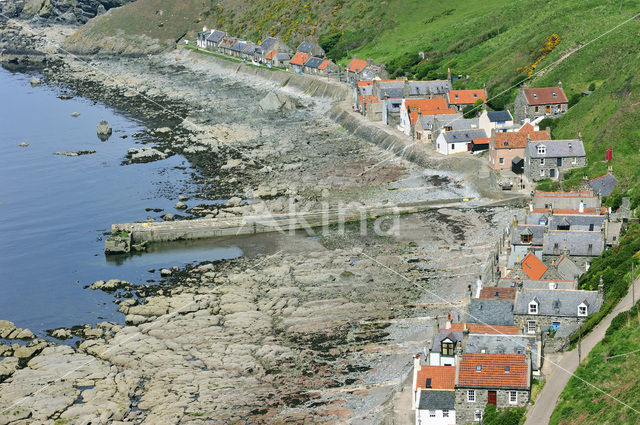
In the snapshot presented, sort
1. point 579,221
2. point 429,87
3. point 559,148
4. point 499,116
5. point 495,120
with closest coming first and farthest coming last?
1. point 579,221
2. point 559,148
3. point 495,120
4. point 499,116
5. point 429,87

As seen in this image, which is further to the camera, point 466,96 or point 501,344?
point 466,96

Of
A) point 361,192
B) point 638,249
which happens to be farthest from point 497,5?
point 638,249

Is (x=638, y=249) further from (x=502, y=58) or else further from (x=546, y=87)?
(x=502, y=58)

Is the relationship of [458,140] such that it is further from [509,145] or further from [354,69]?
[354,69]

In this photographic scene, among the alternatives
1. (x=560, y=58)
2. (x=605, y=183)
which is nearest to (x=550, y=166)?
(x=605, y=183)

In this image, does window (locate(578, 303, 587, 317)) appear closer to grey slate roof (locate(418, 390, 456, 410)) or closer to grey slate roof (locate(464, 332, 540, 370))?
grey slate roof (locate(464, 332, 540, 370))

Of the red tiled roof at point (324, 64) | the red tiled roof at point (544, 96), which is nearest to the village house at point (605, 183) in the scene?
the red tiled roof at point (544, 96)

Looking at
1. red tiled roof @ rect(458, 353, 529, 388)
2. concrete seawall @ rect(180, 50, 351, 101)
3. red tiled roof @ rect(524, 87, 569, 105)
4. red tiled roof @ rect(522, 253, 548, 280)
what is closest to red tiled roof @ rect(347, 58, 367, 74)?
concrete seawall @ rect(180, 50, 351, 101)

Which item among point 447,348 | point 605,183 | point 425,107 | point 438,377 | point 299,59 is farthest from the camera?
point 299,59
